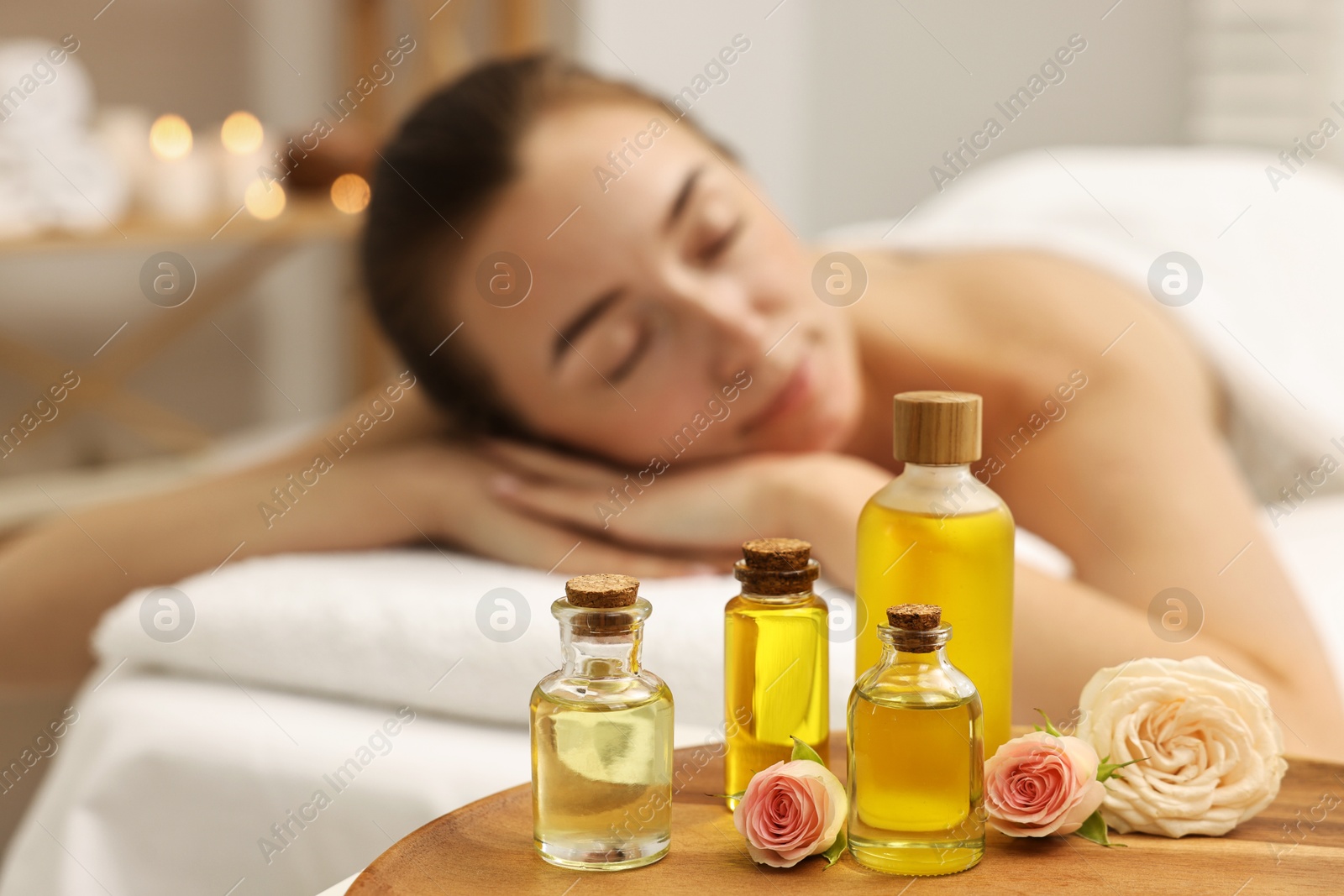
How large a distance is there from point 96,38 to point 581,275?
166cm

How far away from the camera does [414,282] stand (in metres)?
1.33

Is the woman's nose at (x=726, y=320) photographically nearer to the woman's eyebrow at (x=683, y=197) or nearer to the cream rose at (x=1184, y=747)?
the woman's eyebrow at (x=683, y=197)

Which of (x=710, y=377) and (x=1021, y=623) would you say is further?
(x=710, y=377)

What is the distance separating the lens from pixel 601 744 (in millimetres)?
546

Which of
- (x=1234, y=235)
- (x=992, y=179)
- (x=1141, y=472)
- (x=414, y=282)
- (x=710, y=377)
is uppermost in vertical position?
(x=992, y=179)

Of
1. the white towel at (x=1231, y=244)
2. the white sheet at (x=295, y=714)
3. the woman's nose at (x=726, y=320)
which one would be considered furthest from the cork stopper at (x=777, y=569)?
the white towel at (x=1231, y=244)

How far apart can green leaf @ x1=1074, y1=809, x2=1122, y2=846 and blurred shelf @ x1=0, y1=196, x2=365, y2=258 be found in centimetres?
129

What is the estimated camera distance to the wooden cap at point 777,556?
593mm

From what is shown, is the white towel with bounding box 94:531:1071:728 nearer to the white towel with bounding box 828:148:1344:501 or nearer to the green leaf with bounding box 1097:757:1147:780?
the green leaf with bounding box 1097:757:1147:780

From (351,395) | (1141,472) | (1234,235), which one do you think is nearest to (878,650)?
(1141,472)

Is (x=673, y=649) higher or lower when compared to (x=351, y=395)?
Result: lower

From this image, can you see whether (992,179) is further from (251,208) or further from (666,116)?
(251,208)

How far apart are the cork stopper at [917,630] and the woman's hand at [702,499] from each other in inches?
18.3

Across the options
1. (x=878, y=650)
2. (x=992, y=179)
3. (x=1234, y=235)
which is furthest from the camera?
(x=992, y=179)
